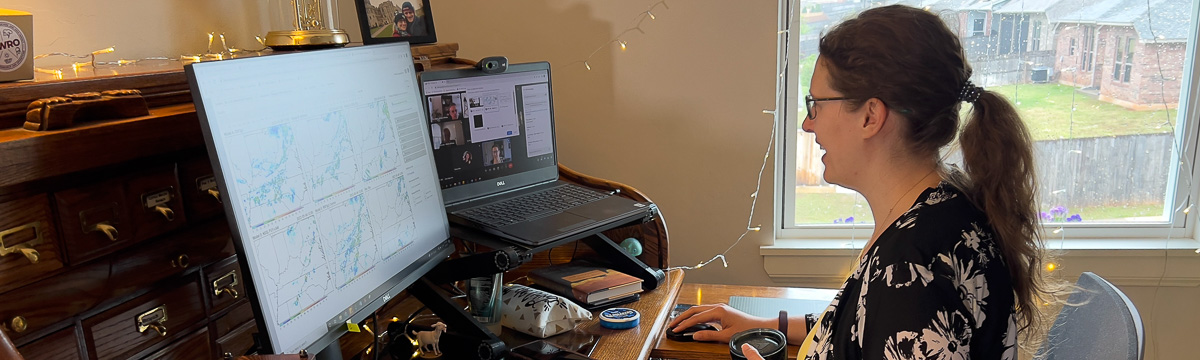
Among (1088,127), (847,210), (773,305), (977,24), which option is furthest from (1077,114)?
(773,305)

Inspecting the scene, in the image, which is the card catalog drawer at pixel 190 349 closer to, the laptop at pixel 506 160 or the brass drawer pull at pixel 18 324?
the brass drawer pull at pixel 18 324

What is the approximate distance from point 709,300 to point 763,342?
1.16 feet

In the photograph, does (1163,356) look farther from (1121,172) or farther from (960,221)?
(960,221)

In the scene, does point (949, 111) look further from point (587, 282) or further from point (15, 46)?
point (15, 46)

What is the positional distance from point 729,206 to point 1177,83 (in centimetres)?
125

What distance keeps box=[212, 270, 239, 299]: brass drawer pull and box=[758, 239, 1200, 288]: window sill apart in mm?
1557

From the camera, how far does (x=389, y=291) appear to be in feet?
3.80

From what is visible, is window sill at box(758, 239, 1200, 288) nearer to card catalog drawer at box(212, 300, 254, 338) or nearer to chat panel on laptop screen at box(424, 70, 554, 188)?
chat panel on laptop screen at box(424, 70, 554, 188)

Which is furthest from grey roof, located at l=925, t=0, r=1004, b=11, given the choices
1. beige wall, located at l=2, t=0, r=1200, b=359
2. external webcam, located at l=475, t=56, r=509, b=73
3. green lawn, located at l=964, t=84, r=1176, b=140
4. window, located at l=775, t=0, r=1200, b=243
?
external webcam, located at l=475, t=56, r=509, b=73

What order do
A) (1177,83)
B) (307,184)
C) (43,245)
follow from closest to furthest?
(43,245) → (307,184) → (1177,83)

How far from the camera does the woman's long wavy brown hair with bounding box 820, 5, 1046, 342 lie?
1.10 m

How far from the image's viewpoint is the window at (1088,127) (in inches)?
87.1

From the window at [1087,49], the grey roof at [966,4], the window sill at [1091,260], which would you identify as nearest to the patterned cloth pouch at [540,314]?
the window sill at [1091,260]

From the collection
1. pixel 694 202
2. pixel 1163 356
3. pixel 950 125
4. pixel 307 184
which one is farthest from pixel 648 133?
pixel 1163 356
